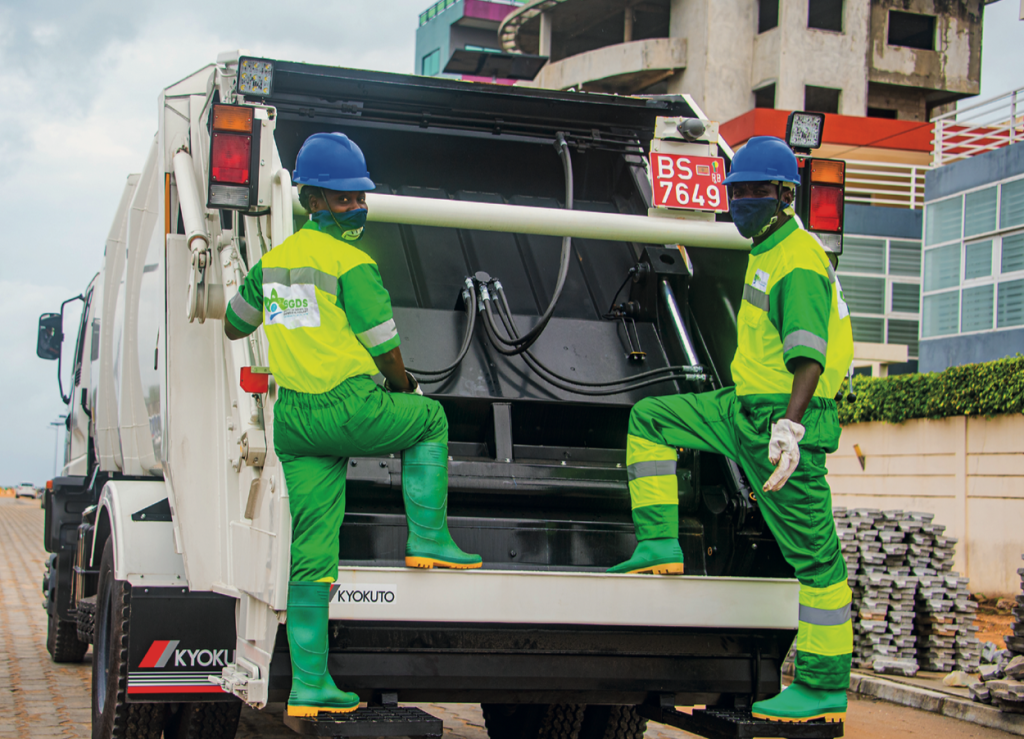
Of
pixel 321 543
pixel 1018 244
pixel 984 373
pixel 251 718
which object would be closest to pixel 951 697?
pixel 251 718

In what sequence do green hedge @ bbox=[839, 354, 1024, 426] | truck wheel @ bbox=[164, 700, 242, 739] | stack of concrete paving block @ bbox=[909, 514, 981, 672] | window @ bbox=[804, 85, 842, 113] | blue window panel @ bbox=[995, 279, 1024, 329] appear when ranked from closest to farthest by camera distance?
truck wheel @ bbox=[164, 700, 242, 739] < stack of concrete paving block @ bbox=[909, 514, 981, 672] < green hedge @ bbox=[839, 354, 1024, 426] < blue window panel @ bbox=[995, 279, 1024, 329] < window @ bbox=[804, 85, 842, 113]

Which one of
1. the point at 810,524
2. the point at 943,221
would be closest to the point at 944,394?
the point at 943,221

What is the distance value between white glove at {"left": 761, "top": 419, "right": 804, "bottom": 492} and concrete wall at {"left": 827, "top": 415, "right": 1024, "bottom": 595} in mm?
10675

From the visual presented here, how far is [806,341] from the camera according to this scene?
3.48m

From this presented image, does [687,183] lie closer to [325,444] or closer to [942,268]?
[325,444]

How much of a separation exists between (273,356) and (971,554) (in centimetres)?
1235

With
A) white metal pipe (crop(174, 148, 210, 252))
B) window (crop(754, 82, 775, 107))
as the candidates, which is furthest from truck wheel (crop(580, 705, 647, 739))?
window (crop(754, 82, 775, 107))

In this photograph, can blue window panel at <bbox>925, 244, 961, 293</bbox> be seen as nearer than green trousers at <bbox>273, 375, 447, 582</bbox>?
No

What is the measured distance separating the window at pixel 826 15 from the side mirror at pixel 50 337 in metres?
28.9

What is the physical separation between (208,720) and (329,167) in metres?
2.21

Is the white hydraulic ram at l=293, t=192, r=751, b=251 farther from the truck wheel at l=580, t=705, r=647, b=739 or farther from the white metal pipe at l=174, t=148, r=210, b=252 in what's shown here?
the truck wheel at l=580, t=705, r=647, b=739

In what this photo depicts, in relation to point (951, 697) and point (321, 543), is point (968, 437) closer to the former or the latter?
point (951, 697)

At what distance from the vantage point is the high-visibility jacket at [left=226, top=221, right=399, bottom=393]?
140 inches

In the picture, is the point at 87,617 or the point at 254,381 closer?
the point at 254,381
